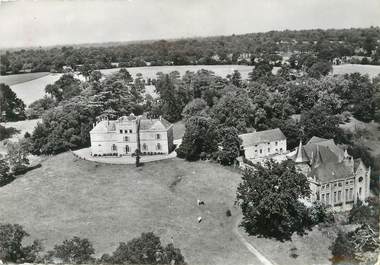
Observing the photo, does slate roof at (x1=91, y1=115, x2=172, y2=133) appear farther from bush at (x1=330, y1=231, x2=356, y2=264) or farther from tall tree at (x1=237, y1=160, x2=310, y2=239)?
bush at (x1=330, y1=231, x2=356, y2=264)

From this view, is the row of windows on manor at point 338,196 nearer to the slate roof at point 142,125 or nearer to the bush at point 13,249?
the slate roof at point 142,125

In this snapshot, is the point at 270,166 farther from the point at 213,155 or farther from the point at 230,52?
the point at 230,52

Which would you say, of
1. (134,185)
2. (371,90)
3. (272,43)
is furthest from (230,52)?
(134,185)

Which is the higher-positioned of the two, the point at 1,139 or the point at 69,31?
the point at 69,31

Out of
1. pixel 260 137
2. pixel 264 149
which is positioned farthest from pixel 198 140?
pixel 264 149

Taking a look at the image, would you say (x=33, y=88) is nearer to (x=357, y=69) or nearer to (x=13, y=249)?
(x=13, y=249)

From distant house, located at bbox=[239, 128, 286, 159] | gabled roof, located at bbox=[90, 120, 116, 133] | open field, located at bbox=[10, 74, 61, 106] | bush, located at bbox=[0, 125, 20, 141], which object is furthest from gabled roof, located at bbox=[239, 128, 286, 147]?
open field, located at bbox=[10, 74, 61, 106]

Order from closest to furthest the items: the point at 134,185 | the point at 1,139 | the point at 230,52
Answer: the point at 134,185, the point at 1,139, the point at 230,52
